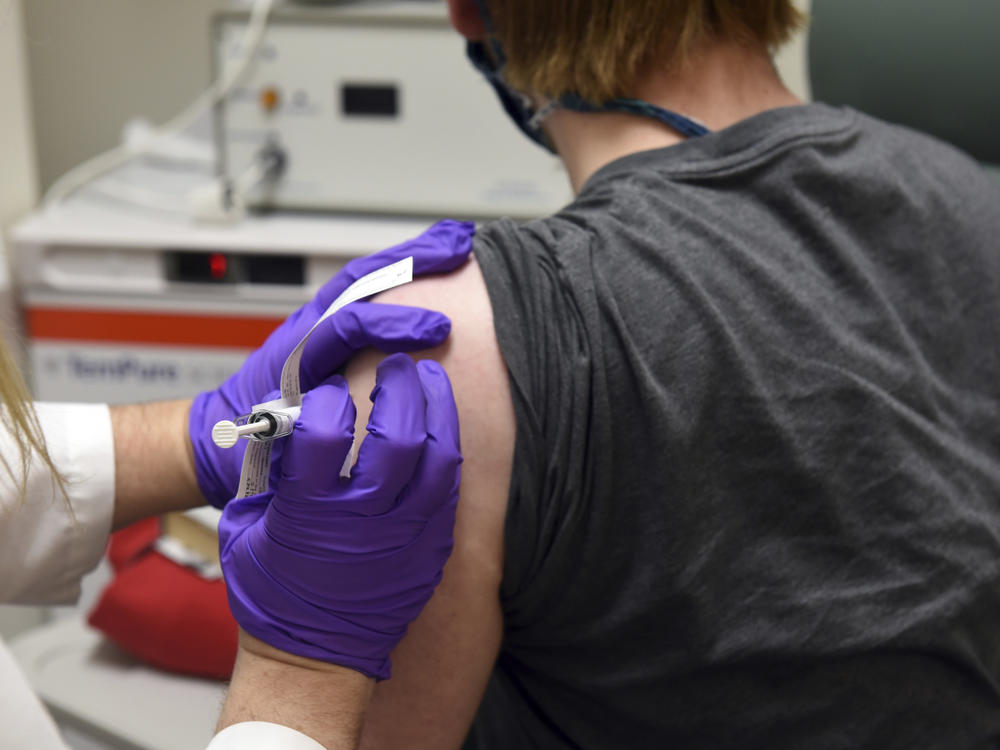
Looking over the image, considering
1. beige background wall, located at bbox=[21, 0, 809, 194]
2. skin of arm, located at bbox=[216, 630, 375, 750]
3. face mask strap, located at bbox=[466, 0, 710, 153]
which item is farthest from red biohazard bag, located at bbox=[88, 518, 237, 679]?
beige background wall, located at bbox=[21, 0, 809, 194]

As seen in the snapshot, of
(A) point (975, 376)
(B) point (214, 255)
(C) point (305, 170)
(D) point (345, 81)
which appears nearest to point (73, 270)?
(B) point (214, 255)

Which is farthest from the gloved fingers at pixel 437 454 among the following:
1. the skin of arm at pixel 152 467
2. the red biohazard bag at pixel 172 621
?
the red biohazard bag at pixel 172 621

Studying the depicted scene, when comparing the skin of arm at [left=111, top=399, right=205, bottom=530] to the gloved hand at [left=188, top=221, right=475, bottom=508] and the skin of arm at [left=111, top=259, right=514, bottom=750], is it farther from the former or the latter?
the skin of arm at [left=111, top=259, right=514, bottom=750]

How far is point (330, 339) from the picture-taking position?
29.0 inches

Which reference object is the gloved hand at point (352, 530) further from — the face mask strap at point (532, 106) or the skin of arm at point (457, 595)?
the face mask strap at point (532, 106)

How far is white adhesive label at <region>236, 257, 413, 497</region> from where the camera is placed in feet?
2.22

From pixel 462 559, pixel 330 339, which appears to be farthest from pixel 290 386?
pixel 462 559

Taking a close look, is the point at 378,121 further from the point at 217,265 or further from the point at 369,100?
the point at 217,265

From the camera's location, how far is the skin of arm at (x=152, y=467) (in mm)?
894

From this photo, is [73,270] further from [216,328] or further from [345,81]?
[345,81]

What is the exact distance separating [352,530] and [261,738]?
14cm

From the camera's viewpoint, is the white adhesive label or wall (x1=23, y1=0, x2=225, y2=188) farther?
wall (x1=23, y1=0, x2=225, y2=188)

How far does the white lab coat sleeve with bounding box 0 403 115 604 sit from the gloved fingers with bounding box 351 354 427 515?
1.16 ft

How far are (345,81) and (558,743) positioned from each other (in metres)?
1.18
